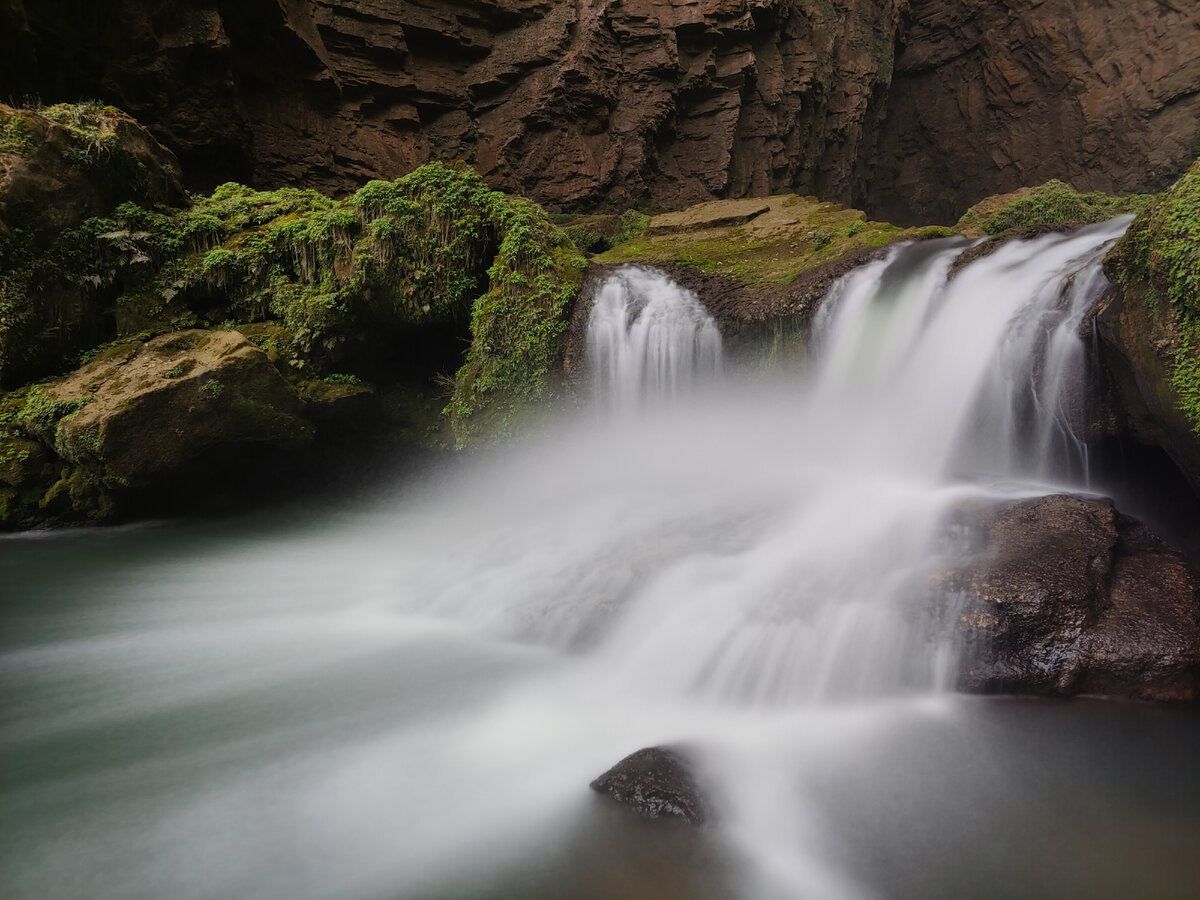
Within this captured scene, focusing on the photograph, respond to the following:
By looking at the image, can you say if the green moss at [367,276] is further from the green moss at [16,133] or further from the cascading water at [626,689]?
the cascading water at [626,689]

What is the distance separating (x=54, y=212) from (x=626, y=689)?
9482mm

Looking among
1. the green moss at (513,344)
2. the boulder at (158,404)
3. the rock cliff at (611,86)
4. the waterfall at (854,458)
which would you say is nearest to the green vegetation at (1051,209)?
the rock cliff at (611,86)

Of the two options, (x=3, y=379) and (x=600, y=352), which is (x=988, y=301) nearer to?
(x=600, y=352)

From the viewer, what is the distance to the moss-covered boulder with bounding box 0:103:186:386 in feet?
27.4

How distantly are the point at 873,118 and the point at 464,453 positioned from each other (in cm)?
2163

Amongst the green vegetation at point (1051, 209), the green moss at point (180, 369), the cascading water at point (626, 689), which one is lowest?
the cascading water at point (626, 689)

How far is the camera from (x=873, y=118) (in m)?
24.0

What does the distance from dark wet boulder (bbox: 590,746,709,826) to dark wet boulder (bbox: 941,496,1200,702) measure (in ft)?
6.52

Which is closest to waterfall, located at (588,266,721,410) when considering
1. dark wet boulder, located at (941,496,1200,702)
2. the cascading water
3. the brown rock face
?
the cascading water

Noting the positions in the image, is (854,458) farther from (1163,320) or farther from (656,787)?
(656,787)

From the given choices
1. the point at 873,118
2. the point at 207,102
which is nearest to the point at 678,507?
the point at 207,102

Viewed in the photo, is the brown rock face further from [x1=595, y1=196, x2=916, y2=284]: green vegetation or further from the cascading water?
the cascading water

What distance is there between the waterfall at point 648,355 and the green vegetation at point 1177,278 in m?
5.07

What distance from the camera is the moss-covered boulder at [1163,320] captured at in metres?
4.42
